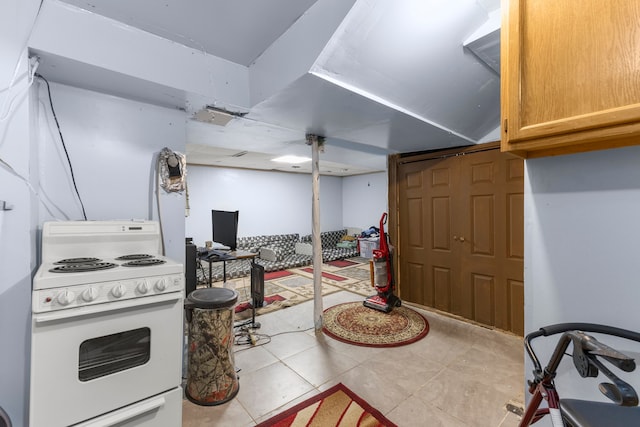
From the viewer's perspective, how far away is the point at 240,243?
237 inches

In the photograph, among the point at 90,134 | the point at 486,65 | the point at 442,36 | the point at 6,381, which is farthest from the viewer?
the point at 486,65

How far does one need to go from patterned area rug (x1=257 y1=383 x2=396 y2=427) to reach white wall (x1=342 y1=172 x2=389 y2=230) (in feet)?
17.9

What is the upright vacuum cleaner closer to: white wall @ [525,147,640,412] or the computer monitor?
the computer monitor

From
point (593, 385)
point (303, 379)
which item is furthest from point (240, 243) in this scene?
point (593, 385)

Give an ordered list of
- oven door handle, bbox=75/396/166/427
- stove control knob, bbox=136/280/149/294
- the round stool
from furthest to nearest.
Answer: the round stool
stove control knob, bbox=136/280/149/294
oven door handle, bbox=75/396/166/427

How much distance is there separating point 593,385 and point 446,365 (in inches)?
56.2

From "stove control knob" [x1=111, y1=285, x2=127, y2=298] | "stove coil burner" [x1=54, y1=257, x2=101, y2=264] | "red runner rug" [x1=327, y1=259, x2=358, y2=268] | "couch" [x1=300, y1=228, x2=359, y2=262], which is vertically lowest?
"red runner rug" [x1=327, y1=259, x2=358, y2=268]

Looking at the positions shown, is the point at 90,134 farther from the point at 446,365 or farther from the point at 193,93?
the point at 446,365

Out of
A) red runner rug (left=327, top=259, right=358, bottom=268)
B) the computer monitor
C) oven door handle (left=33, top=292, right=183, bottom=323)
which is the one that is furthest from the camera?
red runner rug (left=327, top=259, right=358, bottom=268)

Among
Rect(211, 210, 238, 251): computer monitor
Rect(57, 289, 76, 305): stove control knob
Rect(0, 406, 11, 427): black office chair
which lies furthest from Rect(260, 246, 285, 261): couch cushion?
Rect(0, 406, 11, 427): black office chair

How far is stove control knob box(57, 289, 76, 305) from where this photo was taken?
1.13 m

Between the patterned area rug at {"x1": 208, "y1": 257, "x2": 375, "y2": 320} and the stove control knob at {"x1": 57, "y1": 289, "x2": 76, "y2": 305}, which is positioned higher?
the stove control knob at {"x1": 57, "y1": 289, "x2": 76, "y2": 305}

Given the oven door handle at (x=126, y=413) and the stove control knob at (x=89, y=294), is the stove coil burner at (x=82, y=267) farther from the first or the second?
the oven door handle at (x=126, y=413)

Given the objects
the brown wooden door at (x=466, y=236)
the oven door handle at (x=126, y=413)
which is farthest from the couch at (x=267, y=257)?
the oven door handle at (x=126, y=413)
